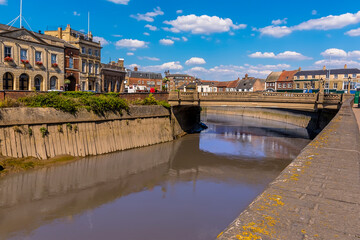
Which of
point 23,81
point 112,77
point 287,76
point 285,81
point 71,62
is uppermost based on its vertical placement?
point 287,76

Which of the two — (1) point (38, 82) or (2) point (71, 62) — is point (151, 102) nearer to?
(1) point (38, 82)

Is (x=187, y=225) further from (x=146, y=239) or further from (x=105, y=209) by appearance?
(x=105, y=209)

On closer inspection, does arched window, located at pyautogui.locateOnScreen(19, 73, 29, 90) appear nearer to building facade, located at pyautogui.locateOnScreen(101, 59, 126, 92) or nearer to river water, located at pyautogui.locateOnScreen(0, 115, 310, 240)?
building facade, located at pyautogui.locateOnScreen(101, 59, 126, 92)

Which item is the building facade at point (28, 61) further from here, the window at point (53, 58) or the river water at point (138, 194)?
the river water at point (138, 194)

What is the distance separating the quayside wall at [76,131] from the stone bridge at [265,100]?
172 inches

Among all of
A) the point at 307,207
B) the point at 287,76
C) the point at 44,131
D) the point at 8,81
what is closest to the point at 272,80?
the point at 287,76

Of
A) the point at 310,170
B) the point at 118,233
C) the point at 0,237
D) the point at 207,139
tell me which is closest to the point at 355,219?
the point at 310,170

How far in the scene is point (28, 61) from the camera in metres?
37.1

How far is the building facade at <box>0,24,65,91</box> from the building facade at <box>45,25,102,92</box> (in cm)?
608

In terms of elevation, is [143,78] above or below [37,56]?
above

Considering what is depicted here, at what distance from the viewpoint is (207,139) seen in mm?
38219

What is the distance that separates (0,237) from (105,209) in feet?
16.6

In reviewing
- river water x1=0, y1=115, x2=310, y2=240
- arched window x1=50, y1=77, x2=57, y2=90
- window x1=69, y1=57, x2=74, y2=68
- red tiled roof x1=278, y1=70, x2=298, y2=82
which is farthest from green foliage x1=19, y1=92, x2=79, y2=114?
red tiled roof x1=278, y1=70, x2=298, y2=82

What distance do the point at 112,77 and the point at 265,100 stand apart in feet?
122
